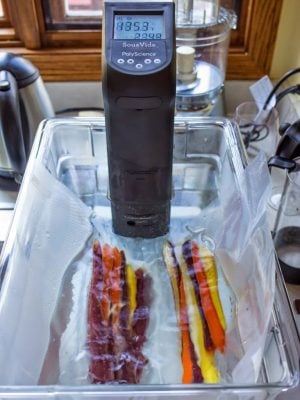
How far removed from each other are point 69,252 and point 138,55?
28 cm

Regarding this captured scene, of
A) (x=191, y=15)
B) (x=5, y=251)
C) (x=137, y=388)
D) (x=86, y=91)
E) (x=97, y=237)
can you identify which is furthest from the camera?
(x=86, y=91)

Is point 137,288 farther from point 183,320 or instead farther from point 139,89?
point 139,89

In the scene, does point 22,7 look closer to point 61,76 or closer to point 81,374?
point 61,76

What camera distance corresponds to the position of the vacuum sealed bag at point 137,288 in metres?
0.52

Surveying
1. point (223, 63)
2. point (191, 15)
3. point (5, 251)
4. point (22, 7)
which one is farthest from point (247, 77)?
point (5, 251)

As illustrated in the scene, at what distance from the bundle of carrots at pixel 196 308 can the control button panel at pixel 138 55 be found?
0.27 meters

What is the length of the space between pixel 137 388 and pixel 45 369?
0.14 m

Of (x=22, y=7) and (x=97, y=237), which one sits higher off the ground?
(x=22, y=7)

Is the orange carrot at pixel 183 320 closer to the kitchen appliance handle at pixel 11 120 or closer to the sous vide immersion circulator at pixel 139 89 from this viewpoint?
the sous vide immersion circulator at pixel 139 89

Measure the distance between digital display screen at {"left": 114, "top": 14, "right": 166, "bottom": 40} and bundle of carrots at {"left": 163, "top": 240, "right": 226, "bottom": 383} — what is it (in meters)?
0.29

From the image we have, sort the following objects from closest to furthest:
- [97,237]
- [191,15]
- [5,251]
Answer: [5,251] < [97,237] < [191,15]

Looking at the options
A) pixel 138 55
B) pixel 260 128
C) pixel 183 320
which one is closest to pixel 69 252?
pixel 183 320

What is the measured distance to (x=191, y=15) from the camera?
87cm

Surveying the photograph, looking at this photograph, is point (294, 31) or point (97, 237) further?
point (294, 31)
